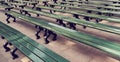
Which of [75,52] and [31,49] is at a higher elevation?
[31,49]

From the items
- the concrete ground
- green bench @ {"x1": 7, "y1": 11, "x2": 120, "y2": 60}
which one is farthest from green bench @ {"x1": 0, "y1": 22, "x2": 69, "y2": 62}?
green bench @ {"x1": 7, "y1": 11, "x2": 120, "y2": 60}

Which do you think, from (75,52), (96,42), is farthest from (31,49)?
(96,42)

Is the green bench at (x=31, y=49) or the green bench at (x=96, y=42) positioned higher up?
the green bench at (x=96, y=42)

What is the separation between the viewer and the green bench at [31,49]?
273cm

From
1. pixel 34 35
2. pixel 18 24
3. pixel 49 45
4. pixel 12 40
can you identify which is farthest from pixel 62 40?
pixel 18 24

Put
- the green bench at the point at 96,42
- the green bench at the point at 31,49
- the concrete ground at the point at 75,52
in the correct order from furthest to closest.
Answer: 1. the concrete ground at the point at 75,52
2. the green bench at the point at 31,49
3. the green bench at the point at 96,42

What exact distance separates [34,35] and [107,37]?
2271mm

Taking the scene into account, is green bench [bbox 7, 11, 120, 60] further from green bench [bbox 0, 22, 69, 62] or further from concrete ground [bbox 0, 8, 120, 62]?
green bench [bbox 0, 22, 69, 62]

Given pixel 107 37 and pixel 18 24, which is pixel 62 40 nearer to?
pixel 107 37

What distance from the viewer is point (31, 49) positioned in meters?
3.19

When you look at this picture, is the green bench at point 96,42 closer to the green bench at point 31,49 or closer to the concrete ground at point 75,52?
the concrete ground at point 75,52

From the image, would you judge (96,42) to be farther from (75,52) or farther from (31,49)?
(31,49)

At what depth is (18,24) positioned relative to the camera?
6367 mm

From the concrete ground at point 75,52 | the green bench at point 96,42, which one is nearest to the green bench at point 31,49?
the concrete ground at point 75,52
